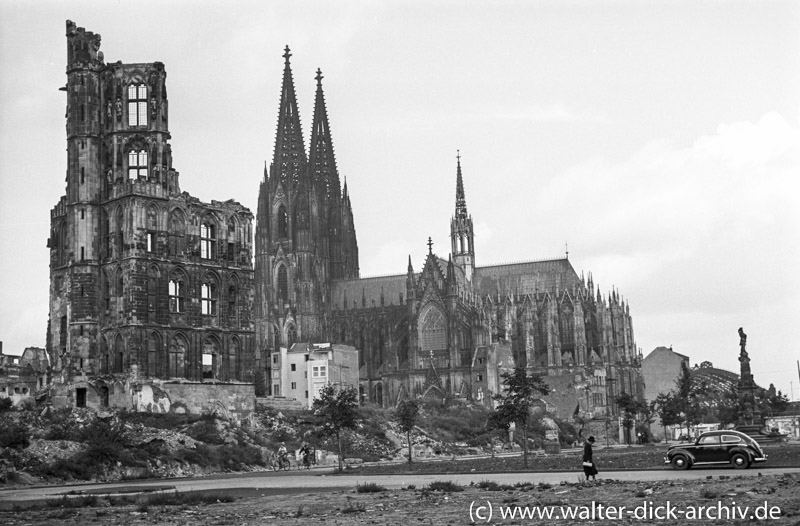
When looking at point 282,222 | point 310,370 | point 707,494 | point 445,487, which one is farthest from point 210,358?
point 282,222

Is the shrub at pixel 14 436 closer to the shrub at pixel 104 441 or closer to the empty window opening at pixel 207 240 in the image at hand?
the shrub at pixel 104 441

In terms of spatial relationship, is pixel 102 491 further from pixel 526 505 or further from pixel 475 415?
pixel 475 415

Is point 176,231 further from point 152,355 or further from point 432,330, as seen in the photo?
point 432,330

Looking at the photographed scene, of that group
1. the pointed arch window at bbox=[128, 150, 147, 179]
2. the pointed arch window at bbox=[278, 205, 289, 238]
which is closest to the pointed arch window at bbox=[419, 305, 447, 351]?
the pointed arch window at bbox=[278, 205, 289, 238]

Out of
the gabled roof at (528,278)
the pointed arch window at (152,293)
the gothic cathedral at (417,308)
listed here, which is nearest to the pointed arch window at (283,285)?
the gothic cathedral at (417,308)

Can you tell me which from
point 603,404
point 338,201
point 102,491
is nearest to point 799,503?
point 102,491

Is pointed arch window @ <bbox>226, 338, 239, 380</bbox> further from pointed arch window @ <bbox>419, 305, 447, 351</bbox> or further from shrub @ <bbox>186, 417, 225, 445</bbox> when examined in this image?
pointed arch window @ <bbox>419, 305, 447, 351</bbox>

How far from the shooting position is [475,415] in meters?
99.9

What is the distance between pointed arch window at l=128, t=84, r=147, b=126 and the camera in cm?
7069

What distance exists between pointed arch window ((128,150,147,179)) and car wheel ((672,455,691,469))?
146 ft

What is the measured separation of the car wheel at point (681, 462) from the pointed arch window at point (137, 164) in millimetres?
44478

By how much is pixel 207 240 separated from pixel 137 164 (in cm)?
672

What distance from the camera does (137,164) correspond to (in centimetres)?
7062

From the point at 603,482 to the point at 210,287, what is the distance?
48.2 metres
